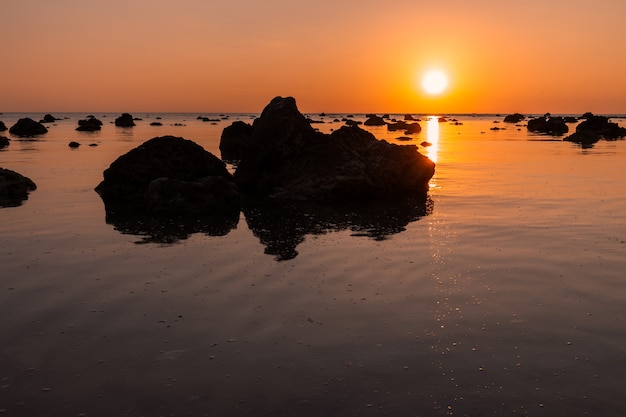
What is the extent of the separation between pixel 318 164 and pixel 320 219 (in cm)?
619

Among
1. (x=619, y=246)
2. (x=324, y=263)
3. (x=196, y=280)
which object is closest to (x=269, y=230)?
(x=324, y=263)

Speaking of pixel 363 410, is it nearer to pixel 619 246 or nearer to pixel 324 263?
pixel 324 263

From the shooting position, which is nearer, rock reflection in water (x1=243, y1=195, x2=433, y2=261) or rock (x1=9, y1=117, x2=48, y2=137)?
rock reflection in water (x1=243, y1=195, x2=433, y2=261)

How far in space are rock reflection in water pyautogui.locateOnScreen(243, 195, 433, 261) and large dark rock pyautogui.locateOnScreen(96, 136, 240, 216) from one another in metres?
1.40

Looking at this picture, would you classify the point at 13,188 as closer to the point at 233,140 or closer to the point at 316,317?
the point at 316,317

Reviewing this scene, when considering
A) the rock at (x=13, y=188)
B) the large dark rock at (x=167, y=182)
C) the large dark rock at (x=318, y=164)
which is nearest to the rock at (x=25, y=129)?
the rock at (x=13, y=188)

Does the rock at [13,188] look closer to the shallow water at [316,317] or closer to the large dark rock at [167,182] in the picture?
the large dark rock at [167,182]

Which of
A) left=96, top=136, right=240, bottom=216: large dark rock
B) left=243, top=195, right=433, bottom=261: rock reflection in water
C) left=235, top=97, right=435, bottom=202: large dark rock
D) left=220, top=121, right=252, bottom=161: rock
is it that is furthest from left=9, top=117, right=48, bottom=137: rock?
left=243, top=195, right=433, bottom=261: rock reflection in water

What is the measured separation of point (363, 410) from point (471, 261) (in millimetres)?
6898

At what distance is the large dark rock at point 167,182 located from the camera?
18.8 m

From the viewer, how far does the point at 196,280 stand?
10797 millimetres

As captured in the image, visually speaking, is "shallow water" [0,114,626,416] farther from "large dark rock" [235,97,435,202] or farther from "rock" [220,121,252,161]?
"rock" [220,121,252,161]

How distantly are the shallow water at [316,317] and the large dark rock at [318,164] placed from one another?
5.58 metres

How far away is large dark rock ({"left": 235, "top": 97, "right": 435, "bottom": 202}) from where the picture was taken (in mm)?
22516
